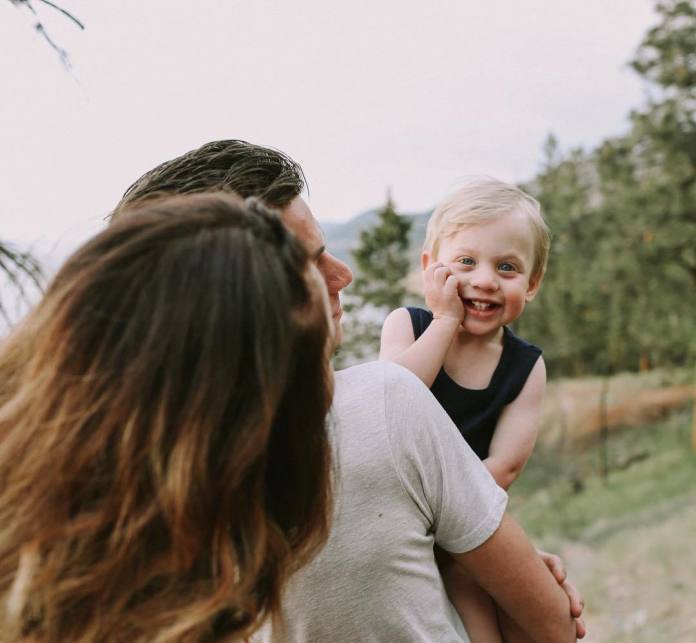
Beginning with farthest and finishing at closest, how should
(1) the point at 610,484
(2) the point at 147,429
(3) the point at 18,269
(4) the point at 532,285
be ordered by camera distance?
1. (1) the point at 610,484
2. (4) the point at 532,285
3. (3) the point at 18,269
4. (2) the point at 147,429

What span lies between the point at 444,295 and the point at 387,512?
0.87 metres

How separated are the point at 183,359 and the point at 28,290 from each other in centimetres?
50

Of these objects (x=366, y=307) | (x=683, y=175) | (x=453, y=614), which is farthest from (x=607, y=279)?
(x=453, y=614)

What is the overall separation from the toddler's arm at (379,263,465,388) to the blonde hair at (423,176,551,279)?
0.15m

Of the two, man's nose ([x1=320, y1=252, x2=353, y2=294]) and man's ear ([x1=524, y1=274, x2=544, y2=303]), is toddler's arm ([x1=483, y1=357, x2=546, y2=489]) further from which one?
man's nose ([x1=320, y1=252, x2=353, y2=294])

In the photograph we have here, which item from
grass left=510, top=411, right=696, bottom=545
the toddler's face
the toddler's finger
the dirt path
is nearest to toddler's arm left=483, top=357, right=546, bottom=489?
the toddler's face

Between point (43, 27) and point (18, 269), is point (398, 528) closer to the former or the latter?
point (18, 269)

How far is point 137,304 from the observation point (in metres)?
0.98

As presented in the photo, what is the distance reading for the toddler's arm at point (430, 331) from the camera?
1835mm

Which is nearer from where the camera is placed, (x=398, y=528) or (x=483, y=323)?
(x=398, y=528)

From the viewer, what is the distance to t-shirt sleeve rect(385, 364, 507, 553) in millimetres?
1210

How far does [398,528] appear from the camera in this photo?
1225 millimetres

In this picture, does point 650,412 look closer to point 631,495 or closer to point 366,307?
point 631,495

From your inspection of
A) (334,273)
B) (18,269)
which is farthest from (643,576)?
(18,269)
